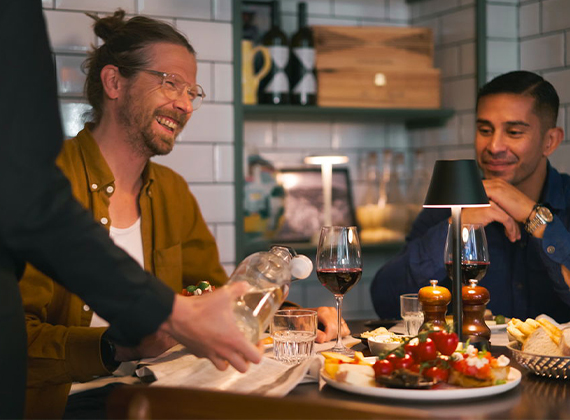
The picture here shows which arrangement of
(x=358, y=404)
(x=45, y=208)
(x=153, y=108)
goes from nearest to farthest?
(x=358, y=404) < (x=45, y=208) < (x=153, y=108)

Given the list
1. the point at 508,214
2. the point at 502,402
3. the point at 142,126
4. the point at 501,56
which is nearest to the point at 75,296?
the point at 142,126

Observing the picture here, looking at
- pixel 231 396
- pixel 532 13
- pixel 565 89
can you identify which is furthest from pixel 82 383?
pixel 532 13

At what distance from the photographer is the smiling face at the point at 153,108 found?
210cm

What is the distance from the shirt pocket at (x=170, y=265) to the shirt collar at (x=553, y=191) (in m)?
1.20

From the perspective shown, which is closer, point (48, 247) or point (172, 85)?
point (48, 247)

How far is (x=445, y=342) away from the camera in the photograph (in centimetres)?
118

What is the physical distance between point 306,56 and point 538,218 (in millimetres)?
1260

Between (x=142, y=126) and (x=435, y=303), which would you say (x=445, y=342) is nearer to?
(x=435, y=303)

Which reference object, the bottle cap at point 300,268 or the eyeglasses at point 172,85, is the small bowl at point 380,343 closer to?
the bottle cap at point 300,268

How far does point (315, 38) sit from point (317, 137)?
0.51 m

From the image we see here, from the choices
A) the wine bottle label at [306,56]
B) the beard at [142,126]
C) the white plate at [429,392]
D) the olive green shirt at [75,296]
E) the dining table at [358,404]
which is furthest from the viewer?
the wine bottle label at [306,56]

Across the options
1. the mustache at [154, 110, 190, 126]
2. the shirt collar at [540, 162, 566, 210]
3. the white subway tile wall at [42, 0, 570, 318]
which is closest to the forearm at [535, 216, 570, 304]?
the shirt collar at [540, 162, 566, 210]

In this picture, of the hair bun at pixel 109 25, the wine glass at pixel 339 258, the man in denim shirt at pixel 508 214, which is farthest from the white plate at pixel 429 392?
the hair bun at pixel 109 25

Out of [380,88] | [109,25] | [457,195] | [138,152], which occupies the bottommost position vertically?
[457,195]
